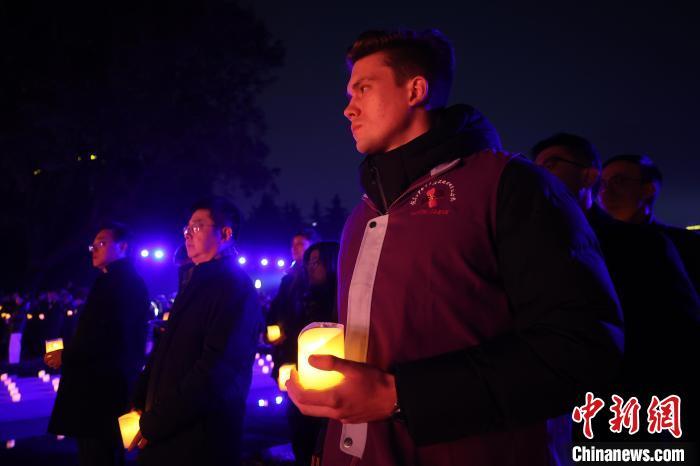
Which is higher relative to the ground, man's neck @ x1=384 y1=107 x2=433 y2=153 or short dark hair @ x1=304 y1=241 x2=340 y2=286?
man's neck @ x1=384 y1=107 x2=433 y2=153

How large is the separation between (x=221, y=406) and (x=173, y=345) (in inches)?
22.5

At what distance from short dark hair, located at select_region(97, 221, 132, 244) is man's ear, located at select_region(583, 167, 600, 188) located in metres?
4.68

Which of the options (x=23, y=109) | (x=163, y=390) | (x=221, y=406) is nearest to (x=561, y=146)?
(x=221, y=406)

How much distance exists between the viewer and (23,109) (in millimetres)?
18469

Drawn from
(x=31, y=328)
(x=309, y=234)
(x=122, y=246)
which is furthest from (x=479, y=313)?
(x=31, y=328)

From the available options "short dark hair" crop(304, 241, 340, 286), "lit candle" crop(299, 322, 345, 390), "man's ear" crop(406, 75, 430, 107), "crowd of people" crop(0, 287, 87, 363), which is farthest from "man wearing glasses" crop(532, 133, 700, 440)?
"crowd of people" crop(0, 287, 87, 363)

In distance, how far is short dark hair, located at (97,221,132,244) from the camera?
18.0 ft

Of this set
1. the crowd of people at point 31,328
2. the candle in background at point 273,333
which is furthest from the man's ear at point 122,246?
the crowd of people at point 31,328

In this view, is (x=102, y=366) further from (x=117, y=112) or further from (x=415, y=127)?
(x=117, y=112)

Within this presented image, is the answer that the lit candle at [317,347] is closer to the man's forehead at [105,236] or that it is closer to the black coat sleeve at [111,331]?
the black coat sleeve at [111,331]

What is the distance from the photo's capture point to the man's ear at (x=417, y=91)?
189 centimetres
